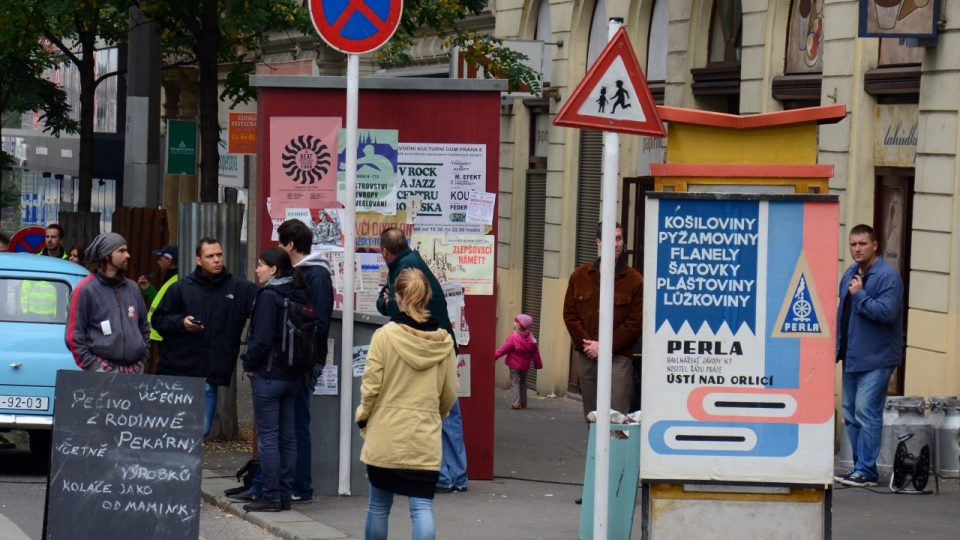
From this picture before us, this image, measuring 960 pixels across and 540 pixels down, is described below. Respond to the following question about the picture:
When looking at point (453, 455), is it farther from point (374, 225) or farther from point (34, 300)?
point (34, 300)

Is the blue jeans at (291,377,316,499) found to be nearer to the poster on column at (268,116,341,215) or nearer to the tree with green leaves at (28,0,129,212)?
the poster on column at (268,116,341,215)

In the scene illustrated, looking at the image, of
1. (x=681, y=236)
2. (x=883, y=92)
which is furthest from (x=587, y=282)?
(x=883, y=92)

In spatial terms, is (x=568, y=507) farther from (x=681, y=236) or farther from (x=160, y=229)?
(x=160, y=229)

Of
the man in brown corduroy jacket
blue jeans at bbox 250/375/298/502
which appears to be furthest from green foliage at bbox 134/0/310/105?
blue jeans at bbox 250/375/298/502

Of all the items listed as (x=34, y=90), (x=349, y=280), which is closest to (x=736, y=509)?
(x=349, y=280)

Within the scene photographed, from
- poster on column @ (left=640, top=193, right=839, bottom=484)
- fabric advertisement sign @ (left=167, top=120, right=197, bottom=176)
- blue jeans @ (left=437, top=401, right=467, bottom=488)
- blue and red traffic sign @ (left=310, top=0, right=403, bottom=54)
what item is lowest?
blue jeans @ (left=437, top=401, right=467, bottom=488)

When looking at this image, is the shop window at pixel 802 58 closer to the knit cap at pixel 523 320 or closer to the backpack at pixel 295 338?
the knit cap at pixel 523 320

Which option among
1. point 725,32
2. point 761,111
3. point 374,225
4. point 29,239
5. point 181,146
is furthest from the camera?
point 29,239

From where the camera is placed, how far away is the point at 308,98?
39.7ft

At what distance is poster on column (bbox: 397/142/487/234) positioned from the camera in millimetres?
12164

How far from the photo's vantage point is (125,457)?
8633 mm

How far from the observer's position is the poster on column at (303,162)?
12016mm

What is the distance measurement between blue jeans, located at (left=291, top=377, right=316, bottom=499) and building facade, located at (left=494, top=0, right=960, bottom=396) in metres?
5.37

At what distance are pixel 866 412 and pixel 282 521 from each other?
14.5 ft
